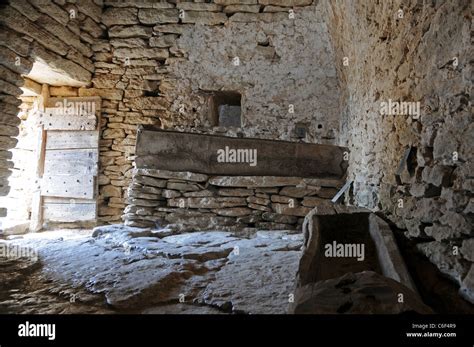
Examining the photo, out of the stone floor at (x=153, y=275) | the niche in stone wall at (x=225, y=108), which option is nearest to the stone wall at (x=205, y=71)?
the niche in stone wall at (x=225, y=108)

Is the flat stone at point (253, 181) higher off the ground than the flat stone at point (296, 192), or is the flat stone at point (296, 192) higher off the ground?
the flat stone at point (253, 181)

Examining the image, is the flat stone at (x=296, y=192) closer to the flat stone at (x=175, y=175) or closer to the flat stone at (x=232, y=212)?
the flat stone at (x=232, y=212)

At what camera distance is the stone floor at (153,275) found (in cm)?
164

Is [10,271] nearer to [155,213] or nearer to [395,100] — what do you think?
[155,213]

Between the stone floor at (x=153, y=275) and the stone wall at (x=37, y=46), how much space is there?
84.2 inches

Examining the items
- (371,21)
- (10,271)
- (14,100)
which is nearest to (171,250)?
(10,271)

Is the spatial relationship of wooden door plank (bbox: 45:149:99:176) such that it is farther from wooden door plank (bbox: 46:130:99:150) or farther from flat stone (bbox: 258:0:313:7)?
flat stone (bbox: 258:0:313:7)

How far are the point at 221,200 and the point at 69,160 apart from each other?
3.45m

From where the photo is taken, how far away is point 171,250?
264 centimetres

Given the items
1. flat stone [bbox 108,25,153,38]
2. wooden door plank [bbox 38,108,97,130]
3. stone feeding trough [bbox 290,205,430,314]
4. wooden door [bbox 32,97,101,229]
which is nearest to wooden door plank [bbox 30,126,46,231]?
wooden door [bbox 32,97,101,229]

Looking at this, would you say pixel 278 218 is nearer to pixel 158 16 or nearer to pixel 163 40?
pixel 163 40

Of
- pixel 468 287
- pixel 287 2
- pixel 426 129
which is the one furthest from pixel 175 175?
pixel 287 2

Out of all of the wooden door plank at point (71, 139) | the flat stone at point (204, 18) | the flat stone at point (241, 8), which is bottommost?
the wooden door plank at point (71, 139)

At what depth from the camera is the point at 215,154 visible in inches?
143
